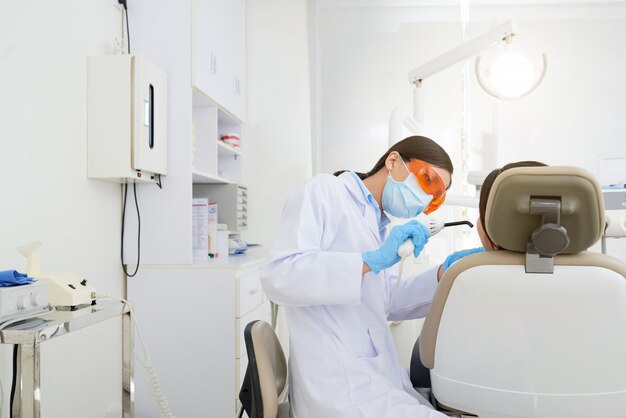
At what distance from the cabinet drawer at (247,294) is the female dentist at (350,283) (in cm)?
88

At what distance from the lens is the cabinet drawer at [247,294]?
2.28 meters

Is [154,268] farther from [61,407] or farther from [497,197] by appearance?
[497,197]

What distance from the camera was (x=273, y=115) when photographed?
3365mm

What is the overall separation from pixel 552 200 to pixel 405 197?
A: 24.4 inches

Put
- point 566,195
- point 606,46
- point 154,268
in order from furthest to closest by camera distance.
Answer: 1. point 606,46
2. point 154,268
3. point 566,195

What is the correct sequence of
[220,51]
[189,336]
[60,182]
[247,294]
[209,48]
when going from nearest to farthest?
1. [60,182]
2. [189,336]
3. [247,294]
4. [209,48]
5. [220,51]

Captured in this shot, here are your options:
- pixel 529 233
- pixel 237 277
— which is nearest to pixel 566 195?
pixel 529 233

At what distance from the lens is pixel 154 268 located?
2326 mm

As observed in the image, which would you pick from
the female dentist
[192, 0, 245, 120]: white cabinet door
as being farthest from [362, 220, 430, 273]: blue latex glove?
[192, 0, 245, 120]: white cabinet door

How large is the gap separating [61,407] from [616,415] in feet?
5.65

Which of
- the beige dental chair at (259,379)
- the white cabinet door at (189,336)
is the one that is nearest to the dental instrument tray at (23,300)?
the beige dental chair at (259,379)

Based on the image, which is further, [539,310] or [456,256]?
[456,256]

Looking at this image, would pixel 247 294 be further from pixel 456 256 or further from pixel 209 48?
pixel 456 256

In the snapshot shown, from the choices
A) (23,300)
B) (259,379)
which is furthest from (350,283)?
(23,300)
